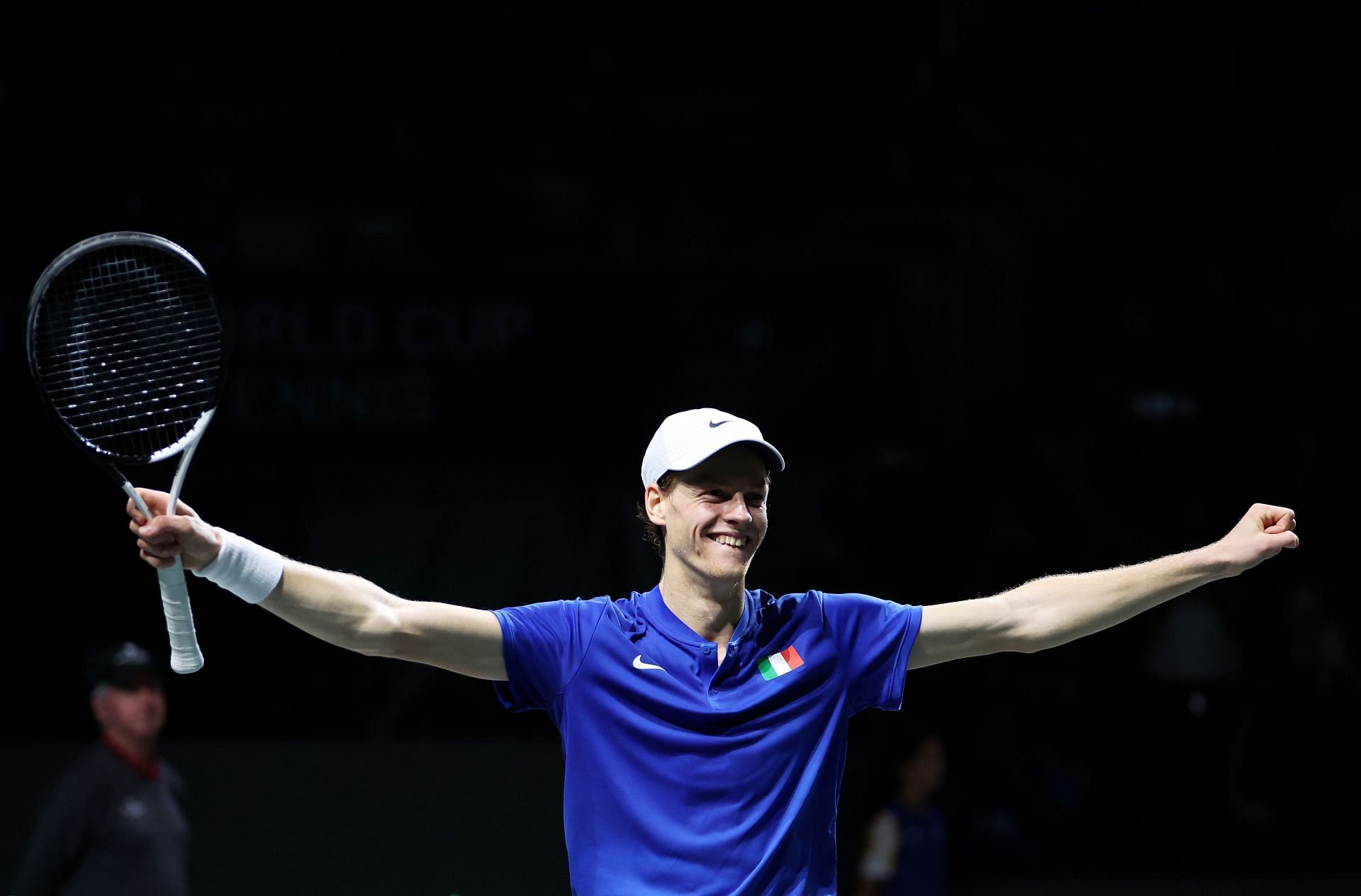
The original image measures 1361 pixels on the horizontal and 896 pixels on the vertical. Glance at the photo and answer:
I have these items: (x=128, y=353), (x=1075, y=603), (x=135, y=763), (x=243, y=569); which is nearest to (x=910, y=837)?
(x=135, y=763)

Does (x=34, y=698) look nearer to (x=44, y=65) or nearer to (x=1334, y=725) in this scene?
(x=44, y=65)

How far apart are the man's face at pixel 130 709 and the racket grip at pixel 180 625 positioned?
10.1 feet

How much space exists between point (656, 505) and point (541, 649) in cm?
38

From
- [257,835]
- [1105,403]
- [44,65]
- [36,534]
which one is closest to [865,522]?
[1105,403]

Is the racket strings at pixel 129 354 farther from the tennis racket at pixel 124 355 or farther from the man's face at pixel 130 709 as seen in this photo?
the man's face at pixel 130 709

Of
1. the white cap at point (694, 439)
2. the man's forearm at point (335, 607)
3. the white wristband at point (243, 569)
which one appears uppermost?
the white cap at point (694, 439)

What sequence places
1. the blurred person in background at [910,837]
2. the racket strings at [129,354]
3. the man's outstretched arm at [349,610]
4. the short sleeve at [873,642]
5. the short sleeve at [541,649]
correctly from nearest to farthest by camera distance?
the man's outstretched arm at [349,610], the short sleeve at [541,649], the short sleeve at [873,642], the racket strings at [129,354], the blurred person in background at [910,837]

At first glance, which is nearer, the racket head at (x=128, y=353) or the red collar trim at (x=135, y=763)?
the racket head at (x=128, y=353)

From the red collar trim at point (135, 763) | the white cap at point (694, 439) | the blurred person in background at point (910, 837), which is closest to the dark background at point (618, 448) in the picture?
the blurred person in background at point (910, 837)

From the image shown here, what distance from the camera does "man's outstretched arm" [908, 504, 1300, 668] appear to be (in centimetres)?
349

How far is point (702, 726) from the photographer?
3.29 meters

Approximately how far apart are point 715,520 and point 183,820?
12.0 ft

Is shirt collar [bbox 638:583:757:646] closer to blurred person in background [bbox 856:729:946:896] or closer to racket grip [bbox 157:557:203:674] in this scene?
racket grip [bbox 157:557:203:674]

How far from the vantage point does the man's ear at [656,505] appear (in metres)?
3.51
